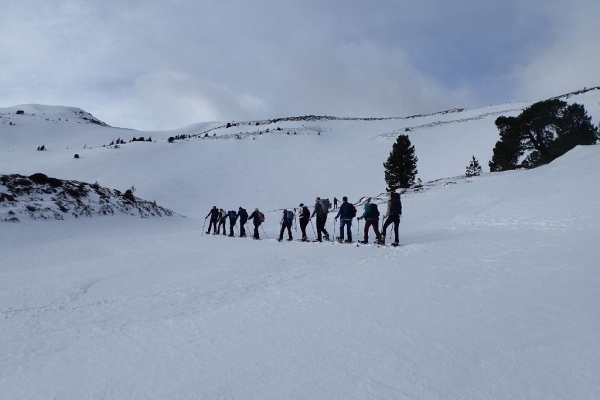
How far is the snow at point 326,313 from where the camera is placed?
2703mm

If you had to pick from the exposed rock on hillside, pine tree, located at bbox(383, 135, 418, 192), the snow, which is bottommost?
the snow

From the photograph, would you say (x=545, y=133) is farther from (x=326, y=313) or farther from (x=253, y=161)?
(x=253, y=161)

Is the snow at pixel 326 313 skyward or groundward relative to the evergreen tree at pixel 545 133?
groundward

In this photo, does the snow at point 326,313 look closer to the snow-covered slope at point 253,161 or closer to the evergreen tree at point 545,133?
the evergreen tree at point 545,133

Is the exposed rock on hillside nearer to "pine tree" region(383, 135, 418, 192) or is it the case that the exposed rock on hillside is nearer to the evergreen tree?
"pine tree" region(383, 135, 418, 192)

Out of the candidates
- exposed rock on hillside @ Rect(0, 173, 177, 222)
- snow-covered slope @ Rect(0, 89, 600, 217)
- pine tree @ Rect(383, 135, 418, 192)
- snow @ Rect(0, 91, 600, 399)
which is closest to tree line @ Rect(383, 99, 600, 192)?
pine tree @ Rect(383, 135, 418, 192)

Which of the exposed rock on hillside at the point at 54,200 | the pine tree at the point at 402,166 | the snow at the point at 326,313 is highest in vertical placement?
the pine tree at the point at 402,166

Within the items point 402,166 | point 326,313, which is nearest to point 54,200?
point 326,313

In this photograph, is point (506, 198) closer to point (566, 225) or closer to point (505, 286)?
point (566, 225)

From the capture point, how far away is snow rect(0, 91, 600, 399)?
270cm

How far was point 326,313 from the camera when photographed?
13.7 ft

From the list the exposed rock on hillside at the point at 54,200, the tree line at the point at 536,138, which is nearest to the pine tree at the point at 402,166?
the tree line at the point at 536,138

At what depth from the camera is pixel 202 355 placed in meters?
3.17

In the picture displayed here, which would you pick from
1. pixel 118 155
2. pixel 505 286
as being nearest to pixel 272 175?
pixel 118 155
